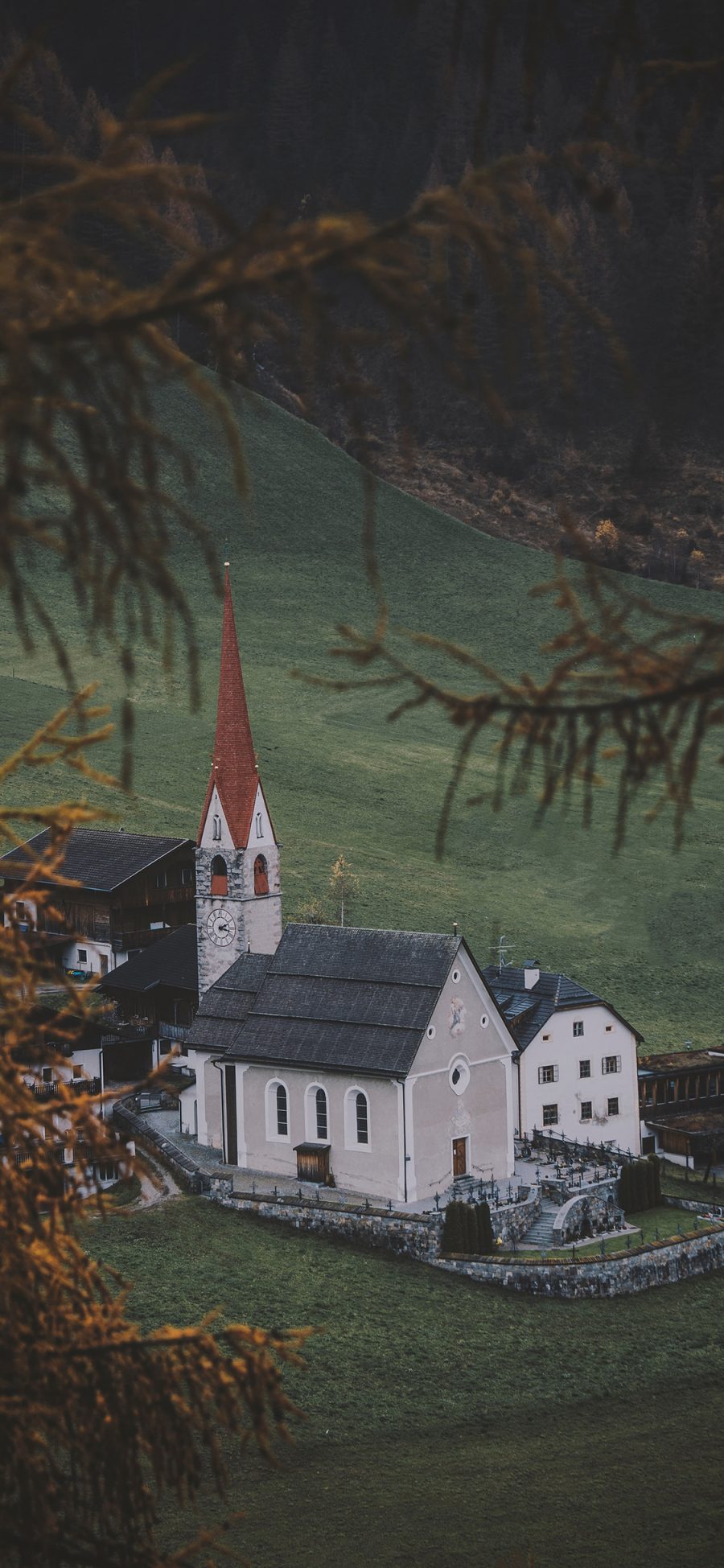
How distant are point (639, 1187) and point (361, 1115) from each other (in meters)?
7.86

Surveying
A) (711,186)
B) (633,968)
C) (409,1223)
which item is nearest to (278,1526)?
(409,1223)

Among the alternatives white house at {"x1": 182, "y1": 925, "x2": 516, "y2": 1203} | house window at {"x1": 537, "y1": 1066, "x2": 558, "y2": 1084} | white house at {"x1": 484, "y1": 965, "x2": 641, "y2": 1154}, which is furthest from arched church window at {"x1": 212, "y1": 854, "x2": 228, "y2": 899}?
house window at {"x1": 537, "y1": 1066, "x2": 558, "y2": 1084}

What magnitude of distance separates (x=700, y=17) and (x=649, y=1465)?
1132 inches

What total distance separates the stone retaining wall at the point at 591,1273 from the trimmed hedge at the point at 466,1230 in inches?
16.8

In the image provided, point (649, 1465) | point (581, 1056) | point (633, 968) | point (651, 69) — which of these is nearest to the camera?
point (651, 69)

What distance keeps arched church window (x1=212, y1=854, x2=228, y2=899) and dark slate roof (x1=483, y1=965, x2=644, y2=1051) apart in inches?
347

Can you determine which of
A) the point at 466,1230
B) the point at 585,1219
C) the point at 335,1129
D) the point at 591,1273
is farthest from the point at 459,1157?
the point at 591,1273

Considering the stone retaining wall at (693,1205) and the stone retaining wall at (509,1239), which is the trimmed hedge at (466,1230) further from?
the stone retaining wall at (693,1205)

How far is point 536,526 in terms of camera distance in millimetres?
141250

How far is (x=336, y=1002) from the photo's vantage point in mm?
49469

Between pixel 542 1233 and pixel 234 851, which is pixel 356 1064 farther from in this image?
pixel 234 851

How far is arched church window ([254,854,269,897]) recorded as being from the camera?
A: 5472cm

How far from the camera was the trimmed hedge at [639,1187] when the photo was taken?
4709 cm

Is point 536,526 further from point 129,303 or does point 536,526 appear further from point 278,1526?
point 129,303
